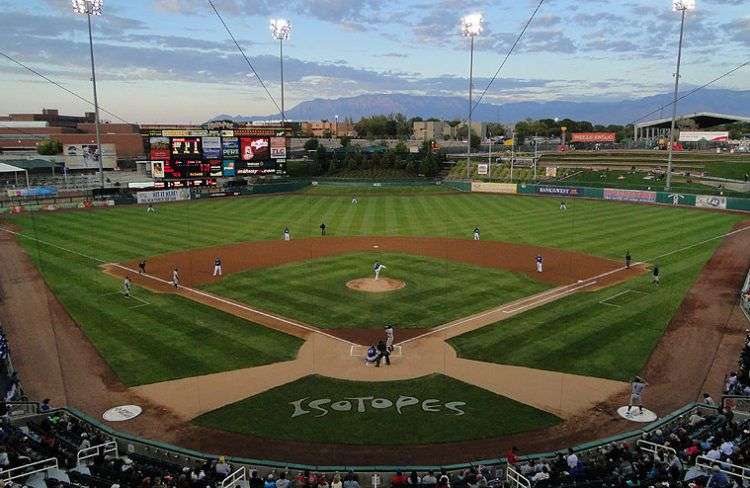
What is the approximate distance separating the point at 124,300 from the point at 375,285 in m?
13.0

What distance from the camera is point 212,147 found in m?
66.6

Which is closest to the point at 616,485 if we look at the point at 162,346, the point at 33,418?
the point at 33,418

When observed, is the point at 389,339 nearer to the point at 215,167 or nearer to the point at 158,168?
the point at 158,168

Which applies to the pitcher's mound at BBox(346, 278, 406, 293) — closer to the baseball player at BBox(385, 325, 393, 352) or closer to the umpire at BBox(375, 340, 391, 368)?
the baseball player at BBox(385, 325, 393, 352)

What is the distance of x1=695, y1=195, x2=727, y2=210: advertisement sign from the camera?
61.2 metres

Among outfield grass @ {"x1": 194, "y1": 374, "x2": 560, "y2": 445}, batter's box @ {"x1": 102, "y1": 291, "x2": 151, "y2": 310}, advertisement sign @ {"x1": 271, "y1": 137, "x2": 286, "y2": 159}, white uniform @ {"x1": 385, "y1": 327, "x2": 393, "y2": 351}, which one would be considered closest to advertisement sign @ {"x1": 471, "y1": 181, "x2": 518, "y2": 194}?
advertisement sign @ {"x1": 271, "y1": 137, "x2": 286, "y2": 159}

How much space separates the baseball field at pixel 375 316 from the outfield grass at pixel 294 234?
15 centimetres

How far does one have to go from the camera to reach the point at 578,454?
1427 centimetres

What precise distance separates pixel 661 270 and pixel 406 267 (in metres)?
15.6

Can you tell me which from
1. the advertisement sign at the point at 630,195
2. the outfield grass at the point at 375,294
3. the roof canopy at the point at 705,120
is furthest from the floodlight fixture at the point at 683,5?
the roof canopy at the point at 705,120

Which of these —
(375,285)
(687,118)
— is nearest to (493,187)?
(375,285)

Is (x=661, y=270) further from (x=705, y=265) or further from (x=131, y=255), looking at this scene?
(x=131, y=255)

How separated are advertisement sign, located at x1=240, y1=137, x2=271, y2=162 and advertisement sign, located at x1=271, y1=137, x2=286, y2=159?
560 mm

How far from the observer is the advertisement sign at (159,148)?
62.8 meters
